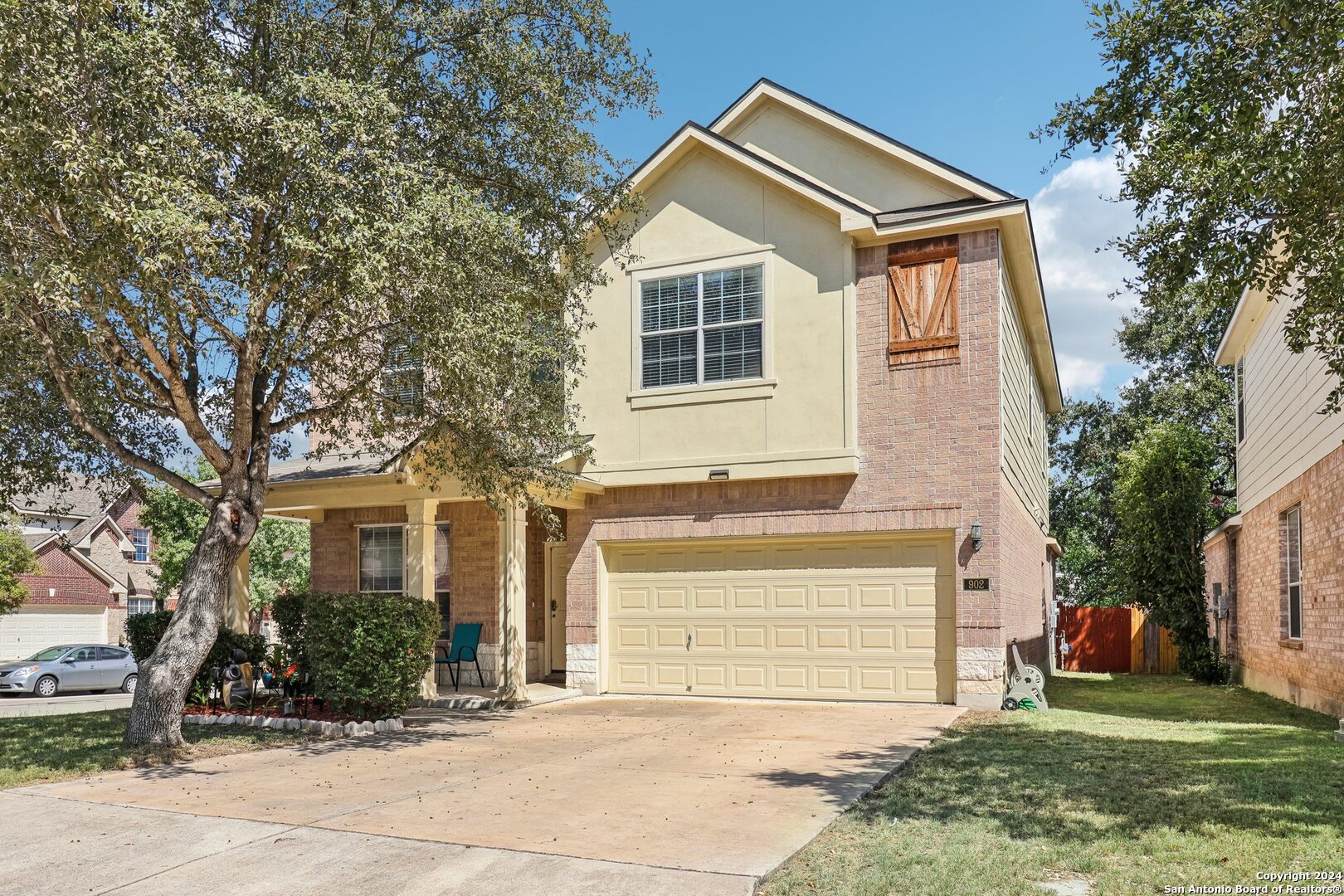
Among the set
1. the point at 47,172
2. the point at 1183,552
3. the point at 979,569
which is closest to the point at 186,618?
the point at 47,172

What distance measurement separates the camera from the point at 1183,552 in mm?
21438

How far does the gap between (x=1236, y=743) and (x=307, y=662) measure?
33.2 feet

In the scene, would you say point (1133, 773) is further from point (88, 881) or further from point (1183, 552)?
point (1183, 552)

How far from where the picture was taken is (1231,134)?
7016 millimetres

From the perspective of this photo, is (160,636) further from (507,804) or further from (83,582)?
(83,582)

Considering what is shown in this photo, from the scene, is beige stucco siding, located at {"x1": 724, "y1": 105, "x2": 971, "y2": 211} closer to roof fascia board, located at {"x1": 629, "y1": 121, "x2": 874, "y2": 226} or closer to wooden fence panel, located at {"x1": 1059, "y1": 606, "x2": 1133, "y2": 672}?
Result: roof fascia board, located at {"x1": 629, "y1": 121, "x2": 874, "y2": 226}

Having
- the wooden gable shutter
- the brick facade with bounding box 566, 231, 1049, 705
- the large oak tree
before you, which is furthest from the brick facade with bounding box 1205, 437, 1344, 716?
the large oak tree

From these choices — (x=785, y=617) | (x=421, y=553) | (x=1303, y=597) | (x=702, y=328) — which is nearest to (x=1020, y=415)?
(x=1303, y=597)

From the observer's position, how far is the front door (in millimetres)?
17281

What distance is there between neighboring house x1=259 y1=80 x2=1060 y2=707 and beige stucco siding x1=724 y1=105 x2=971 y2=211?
4cm

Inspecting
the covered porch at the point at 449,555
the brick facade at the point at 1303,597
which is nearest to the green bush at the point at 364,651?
the covered porch at the point at 449,555

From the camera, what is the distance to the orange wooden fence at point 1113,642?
25.0m

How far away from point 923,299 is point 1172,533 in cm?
1149

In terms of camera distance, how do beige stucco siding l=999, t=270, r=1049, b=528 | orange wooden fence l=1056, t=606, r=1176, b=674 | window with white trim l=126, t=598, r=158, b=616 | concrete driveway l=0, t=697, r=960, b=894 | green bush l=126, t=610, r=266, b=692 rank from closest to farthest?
concrete driveway l=0, t=697, r=960, b=894 → green bush l=126, t=610, r=266, b=692 → beige stucco siding l=999, t=270, r=1049, b=528 → orange wooden fence l=1056, t=606, r=1176, b=674 → window with white trim l=126, t=598, r=158, b=616
